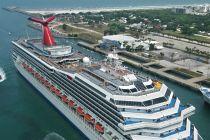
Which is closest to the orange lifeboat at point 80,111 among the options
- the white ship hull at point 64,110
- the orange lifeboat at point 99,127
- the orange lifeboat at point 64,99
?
the white ship hull at point 64,110

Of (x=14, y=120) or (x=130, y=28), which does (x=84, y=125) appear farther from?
(x=130, y=28)

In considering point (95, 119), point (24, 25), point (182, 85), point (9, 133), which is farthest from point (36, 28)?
point (95, 119)

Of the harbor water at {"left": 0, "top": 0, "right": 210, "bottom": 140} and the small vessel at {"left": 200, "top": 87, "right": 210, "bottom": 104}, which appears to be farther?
the small vessel at {"left": 200, "top": 87, "right": 210, "bottom": 104}

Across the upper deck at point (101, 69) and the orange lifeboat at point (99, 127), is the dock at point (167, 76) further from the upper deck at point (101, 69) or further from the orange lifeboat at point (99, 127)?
the orange lifeboat at point (99, 127)

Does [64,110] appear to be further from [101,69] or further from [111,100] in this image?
[111,100]

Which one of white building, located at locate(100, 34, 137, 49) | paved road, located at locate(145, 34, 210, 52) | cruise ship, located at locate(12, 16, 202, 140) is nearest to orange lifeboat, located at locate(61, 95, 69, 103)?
cruise ship, located at locate(12, 16, 202, 140)

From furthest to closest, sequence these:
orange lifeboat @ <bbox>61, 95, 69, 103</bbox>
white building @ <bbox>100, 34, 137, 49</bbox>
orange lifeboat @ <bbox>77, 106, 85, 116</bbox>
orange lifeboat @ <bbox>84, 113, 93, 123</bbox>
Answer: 1. white building @ <bbox>100, 34, 137, 49</bbox>
2. orange lifeboat @ <bbox>61, 95, 69, 103</bbox>
3. orange lifeboat @ <bbox>77, 106, 85, 116</bbox>
4. orange lifeboat @ <bbox>84, 113, 93, 123</bbox>

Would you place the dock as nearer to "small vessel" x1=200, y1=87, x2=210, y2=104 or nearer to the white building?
"small vessel" x1=200, y1=87, x2=210, y2=104

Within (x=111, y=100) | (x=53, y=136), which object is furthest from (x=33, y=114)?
(x=111, y=100)
